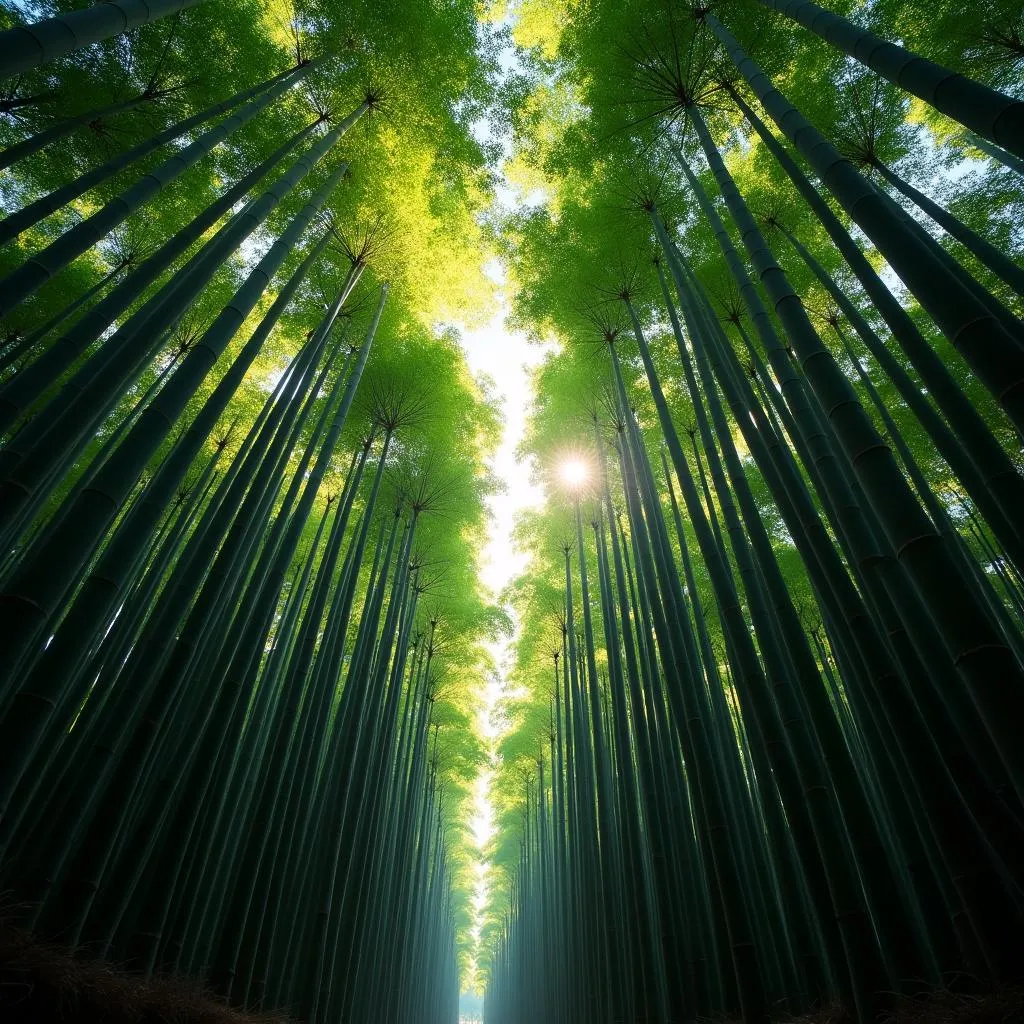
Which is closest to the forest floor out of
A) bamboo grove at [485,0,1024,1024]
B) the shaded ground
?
the shaded ground

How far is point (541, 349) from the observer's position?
9.49m

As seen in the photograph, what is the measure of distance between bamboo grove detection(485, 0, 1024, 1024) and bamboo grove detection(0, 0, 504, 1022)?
6.02ft

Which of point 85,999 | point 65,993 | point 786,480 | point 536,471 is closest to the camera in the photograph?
point 65,993

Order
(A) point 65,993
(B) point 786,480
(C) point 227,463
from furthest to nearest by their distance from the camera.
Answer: (C) point 227,463, (B) point 786,480, (A) point 65,993

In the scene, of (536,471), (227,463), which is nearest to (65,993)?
(227,463)

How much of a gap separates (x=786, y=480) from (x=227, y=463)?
807 cm

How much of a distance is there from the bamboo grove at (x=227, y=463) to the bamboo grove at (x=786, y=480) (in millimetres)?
1834

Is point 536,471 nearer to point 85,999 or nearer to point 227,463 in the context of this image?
point 227,463

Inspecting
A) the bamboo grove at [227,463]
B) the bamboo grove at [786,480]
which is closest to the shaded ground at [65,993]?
the bamboo grove at [227,463]

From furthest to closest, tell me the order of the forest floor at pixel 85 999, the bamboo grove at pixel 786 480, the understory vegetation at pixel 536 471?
the understory vegetation at pixel 536 471 → the bamboo grove at pixel 786 480 → the forest floor at pixel 85 999

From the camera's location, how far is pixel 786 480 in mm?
3314

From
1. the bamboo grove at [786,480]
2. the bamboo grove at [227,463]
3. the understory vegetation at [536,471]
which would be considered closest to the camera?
the bamboo grove at [786,480]

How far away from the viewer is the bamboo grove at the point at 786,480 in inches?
79.3

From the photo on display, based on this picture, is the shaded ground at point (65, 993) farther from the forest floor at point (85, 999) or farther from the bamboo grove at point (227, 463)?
the bamboo grove at point (227, 463)
